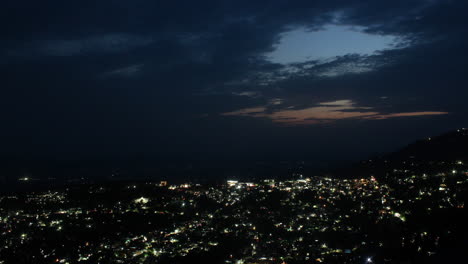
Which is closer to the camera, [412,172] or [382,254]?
[382,254]

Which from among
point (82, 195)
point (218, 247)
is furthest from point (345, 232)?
point (82, 195)

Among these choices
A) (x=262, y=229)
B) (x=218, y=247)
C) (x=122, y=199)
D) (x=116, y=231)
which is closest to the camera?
(x=218, y=247)

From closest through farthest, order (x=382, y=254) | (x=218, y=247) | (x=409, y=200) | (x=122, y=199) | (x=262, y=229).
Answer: (x=382, y=254)
(x=218, y=247)
(x=262, y=229)
(x=409, y=200)
(x=122, y=199)

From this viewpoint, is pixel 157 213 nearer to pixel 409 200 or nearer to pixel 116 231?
pixel 116 231

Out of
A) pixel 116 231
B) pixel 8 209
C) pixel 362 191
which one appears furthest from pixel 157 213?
pixel 362 191

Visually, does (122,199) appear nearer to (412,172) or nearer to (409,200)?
(409,200)

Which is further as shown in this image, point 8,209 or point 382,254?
point 8,209

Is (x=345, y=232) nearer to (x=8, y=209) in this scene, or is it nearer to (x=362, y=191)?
(x=362, y=191)

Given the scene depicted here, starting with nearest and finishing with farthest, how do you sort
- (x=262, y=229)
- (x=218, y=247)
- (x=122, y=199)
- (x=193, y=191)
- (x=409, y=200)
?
(x=218, y=247) → (x=262, y=229) → (x=409, y=200) → (x=122, y=199) → (x=193, y=191)

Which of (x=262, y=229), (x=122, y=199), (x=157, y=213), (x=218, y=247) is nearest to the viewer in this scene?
→ (x=218, y=247)
